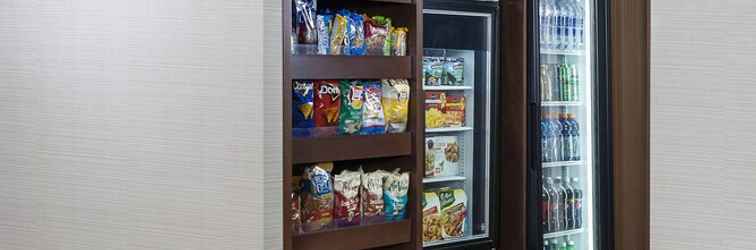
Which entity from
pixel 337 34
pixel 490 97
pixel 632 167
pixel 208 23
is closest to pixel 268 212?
pixel 208 23

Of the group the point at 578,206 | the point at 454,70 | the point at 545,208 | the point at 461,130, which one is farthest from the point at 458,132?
the point at 578,206

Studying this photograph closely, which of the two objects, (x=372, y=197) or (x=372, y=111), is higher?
(x=372, y=111)

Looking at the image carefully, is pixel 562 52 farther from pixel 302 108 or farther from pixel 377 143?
pixel 302 108

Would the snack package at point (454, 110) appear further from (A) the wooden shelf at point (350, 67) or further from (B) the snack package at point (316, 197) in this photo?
(B) the snack package at point (316, 197)

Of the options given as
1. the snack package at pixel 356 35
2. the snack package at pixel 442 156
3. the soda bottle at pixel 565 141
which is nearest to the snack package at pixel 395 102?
the snack package at pixel 356 35

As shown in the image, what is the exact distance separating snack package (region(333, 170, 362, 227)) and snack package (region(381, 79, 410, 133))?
21 centimetres

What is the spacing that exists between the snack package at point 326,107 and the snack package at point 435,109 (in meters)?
1.26

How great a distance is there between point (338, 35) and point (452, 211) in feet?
5.07

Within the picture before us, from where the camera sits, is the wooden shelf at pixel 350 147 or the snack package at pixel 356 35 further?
the snack package at pixel 356 35

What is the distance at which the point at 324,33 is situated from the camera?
287 cm

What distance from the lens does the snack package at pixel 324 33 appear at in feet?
9.34

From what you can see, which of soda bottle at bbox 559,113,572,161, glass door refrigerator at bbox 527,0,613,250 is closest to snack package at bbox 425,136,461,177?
glass door refrigerator at bbox 527,0,613,250
